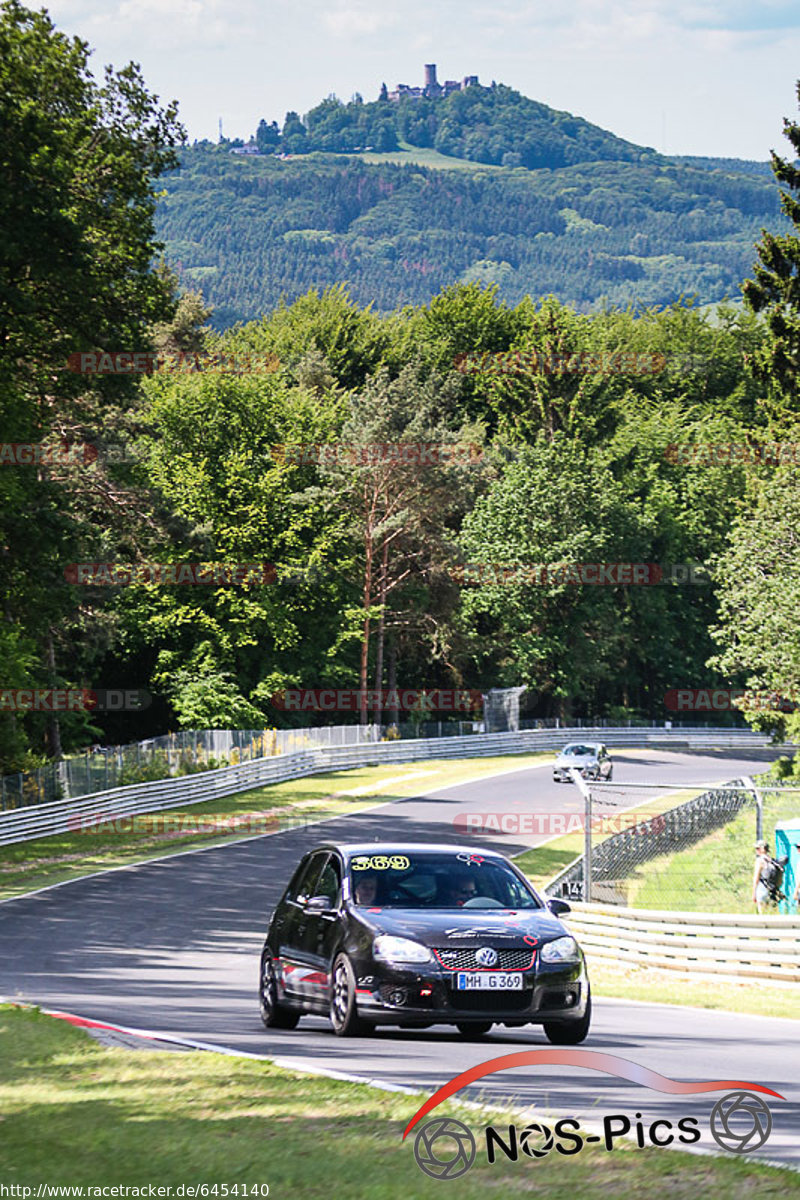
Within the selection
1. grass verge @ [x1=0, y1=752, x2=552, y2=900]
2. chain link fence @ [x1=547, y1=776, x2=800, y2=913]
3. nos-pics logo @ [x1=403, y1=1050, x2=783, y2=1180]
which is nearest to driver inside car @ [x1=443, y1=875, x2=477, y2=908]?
nos-pics logo @ [x1=403, y1=1050, x2=783, y2=1180]

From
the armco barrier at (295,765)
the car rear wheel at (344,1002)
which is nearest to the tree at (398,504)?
the armco barrier at (295,765)

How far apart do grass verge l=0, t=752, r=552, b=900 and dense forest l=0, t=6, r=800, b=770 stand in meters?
3.66

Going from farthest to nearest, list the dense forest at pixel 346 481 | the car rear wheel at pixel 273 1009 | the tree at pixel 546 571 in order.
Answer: the tree at pixel 546 571 → the dense forest at pixel 346 481 → the car rear wheel at pixel 273 1009

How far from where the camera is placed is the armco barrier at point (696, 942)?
18375 mm

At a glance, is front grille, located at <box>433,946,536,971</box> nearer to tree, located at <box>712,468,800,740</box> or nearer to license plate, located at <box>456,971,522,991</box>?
license plate, located at <box>456,971,522,991</box>

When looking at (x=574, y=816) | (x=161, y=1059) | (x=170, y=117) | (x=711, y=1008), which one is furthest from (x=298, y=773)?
(x=161, y=1059)

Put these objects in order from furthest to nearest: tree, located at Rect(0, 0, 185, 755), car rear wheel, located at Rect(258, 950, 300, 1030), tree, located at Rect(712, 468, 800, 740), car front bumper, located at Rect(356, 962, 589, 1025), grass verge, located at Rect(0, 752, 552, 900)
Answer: tree, located at Rect(712, 468, 800, 740)
grass verge, located at Rect(0, 752, 552, 900)
tree, located at Rect(0, 0, 185, 755)
car rear wheel, located at Rect(258, 950, 300, 1030)
car front bumper, located at Rect(356, 962, 589, 1025)

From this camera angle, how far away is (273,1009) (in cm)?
1236

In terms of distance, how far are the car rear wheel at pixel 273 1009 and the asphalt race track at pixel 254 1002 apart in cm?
14

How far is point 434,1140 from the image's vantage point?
6957 mm

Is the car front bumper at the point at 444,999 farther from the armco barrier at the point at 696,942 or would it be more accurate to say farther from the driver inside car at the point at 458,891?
the armco barrier at the point at 696,942

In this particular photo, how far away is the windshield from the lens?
11734mm

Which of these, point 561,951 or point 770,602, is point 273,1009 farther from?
point 770,602

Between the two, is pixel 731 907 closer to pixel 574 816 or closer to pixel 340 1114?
pixel 340 1114
